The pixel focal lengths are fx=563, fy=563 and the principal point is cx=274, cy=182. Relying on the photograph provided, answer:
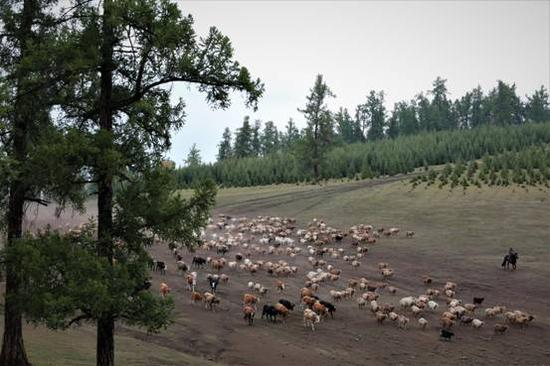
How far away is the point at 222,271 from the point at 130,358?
18.1 meters

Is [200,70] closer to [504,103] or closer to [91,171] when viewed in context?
[91,171]

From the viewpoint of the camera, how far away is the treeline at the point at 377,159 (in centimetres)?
8506

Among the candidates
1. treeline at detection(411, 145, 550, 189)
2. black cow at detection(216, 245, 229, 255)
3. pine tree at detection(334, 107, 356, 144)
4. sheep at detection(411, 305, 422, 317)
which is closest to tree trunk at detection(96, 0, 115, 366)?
sheep at detection(411, 305, 422, 317)

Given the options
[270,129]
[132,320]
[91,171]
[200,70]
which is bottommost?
[132,320]

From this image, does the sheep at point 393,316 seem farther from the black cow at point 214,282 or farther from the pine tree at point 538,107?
the pine tree at point 538,107

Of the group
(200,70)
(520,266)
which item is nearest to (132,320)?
(200,70)

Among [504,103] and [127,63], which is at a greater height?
[504,103]

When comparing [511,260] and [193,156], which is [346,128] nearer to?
[193,156]

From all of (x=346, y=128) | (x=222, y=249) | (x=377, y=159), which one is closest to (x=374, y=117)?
(x=346, y=128)

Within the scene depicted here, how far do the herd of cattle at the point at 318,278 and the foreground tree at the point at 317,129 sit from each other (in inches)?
1268

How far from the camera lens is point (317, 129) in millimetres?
85750

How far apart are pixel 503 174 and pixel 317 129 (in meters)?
32.3

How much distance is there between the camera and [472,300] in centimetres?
3041

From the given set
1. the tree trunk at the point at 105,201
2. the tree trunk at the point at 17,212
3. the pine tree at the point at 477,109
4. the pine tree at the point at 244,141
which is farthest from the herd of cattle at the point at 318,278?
the pine tree at the point at 477,109
